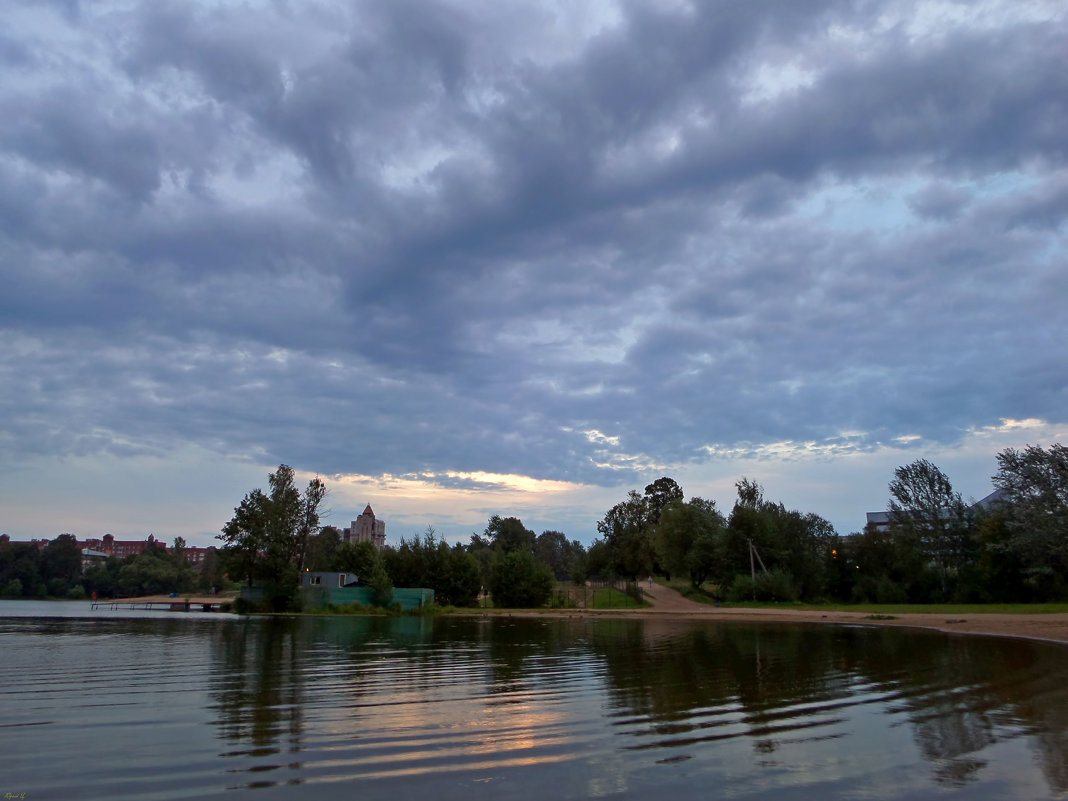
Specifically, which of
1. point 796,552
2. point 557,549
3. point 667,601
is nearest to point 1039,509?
point 796,552

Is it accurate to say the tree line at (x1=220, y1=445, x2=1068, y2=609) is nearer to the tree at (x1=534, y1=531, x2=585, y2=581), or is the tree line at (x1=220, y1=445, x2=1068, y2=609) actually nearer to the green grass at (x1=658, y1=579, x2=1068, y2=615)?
the green grass at (x1=658, y1=579, x2=1068, y2=615)

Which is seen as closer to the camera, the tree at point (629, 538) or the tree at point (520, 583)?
the tree at point (520, 583)

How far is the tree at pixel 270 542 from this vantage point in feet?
214

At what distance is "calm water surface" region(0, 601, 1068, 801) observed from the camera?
25.1ft

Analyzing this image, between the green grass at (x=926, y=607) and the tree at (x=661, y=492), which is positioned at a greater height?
the tree at (x=661, y=492)

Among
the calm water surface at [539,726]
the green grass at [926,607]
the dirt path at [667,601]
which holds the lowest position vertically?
the dirt path at [667,601]

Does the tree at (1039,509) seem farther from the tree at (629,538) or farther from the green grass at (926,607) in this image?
the tree at (629,538)

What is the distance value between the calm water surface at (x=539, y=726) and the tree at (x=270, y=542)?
4578 cm

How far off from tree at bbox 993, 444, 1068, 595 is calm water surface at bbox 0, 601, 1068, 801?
1400 inches

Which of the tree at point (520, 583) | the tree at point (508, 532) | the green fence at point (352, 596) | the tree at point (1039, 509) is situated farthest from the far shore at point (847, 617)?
the tree at point (508, 532)

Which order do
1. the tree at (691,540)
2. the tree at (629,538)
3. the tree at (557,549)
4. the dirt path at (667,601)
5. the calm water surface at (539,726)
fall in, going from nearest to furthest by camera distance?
the calm water surface at (539,726), the dirt path at (667,601), the tree at (691,540), the tree at (629,538), the tree at (557,549)

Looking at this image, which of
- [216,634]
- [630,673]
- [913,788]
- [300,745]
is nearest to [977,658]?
[630,673]

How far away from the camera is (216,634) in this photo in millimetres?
34406

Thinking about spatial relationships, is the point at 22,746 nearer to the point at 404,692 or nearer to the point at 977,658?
the point at 404,692
